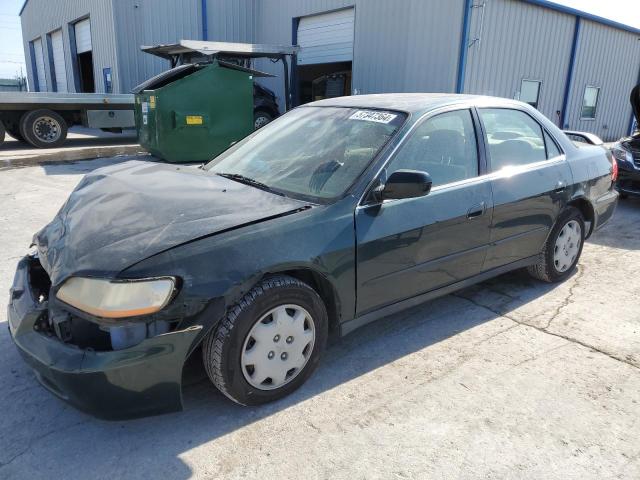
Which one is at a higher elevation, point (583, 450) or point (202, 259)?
point (202, 259)

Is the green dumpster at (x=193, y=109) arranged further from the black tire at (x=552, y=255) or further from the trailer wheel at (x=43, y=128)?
the black tire at (x=552, y=255)

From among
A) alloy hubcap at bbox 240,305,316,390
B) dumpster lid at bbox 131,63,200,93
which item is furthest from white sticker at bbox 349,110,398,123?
dumpster lid at bbox 131,63,200,93

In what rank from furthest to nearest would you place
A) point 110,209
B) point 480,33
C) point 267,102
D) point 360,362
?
point 267,102 < point 480,33 < point 360,362 < point 110,209

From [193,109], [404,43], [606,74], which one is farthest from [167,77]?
[606,74]

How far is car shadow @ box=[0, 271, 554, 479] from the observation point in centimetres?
210

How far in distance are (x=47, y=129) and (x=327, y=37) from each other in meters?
8.06

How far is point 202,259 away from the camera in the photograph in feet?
6.97

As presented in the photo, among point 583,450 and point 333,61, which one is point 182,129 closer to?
point 333,61

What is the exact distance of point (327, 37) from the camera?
567 inches

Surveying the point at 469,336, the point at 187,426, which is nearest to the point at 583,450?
the point at 469,336

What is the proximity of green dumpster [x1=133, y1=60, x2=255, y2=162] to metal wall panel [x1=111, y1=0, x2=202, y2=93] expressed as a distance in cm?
690

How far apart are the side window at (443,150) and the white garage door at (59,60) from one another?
2364cm

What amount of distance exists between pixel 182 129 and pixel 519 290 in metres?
7.35

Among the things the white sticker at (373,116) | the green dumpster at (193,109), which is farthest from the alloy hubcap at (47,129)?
the white sticker at (373,116)
